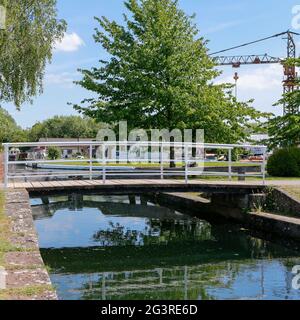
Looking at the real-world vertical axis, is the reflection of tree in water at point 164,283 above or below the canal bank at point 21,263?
below

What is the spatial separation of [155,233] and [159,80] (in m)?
10.9

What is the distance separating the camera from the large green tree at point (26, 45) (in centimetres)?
2409

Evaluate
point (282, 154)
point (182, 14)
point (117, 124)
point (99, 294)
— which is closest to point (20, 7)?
point (117, 124)

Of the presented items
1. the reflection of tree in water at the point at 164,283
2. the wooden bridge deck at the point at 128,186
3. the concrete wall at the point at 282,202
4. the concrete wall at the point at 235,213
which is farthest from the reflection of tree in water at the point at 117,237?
the concrete wall at the point at 282,202

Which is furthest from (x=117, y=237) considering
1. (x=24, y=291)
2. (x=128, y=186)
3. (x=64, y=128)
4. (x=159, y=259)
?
(x=64, y=128)

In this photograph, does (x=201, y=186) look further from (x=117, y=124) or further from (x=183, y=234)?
(x=117, y=124)

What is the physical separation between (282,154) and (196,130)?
4579 mm

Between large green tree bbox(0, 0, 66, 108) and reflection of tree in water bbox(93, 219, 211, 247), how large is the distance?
9113 mm

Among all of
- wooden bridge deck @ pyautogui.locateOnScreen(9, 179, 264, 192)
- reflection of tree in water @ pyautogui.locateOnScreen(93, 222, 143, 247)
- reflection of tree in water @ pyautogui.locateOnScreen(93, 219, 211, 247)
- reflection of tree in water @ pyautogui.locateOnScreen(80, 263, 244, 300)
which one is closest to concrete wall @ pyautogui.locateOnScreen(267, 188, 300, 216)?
wooden bridge deck @ pyautogui.locateOnScreen(9, 179, 264, 192)

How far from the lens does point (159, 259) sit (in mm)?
14070

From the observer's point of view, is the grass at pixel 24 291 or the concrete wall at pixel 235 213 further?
the concrete wall at pixel 235 213

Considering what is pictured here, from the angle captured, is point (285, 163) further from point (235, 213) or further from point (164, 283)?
point (164, 283)

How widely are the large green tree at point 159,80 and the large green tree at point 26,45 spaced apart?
11.5 ft

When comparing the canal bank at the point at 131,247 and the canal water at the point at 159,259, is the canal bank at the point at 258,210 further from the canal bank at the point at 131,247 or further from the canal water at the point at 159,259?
the canal water at the point at 159,259
